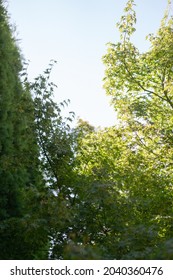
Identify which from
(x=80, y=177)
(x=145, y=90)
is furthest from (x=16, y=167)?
(x=145, y=90)

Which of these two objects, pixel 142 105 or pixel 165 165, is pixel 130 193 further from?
pixel 142 105

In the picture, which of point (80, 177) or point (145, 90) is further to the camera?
point (145, 90)

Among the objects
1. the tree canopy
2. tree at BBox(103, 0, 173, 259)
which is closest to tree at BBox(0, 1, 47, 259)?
the tree canopy

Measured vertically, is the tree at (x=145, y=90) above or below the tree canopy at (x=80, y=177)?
above

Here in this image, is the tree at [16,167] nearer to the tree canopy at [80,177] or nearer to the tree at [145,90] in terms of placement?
the tree canopy at [80,177]

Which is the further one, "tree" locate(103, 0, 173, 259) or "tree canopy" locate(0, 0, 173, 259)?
"tree" locate(103, 0, 173, 259)

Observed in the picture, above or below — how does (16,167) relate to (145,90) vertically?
below

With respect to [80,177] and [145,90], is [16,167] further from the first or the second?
[145,90]

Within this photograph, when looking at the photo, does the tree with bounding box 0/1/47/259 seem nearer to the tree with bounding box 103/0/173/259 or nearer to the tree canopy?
the tree canopy

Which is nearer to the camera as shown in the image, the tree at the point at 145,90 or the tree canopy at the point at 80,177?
the tree canopy at the point at 80,177

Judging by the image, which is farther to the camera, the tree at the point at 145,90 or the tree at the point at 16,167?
the tree at the point at 145,90

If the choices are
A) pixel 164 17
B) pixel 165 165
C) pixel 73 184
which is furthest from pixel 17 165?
pixel 164 17

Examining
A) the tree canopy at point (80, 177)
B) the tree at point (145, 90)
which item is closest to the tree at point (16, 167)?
the tree canopy at point (80, 177)
